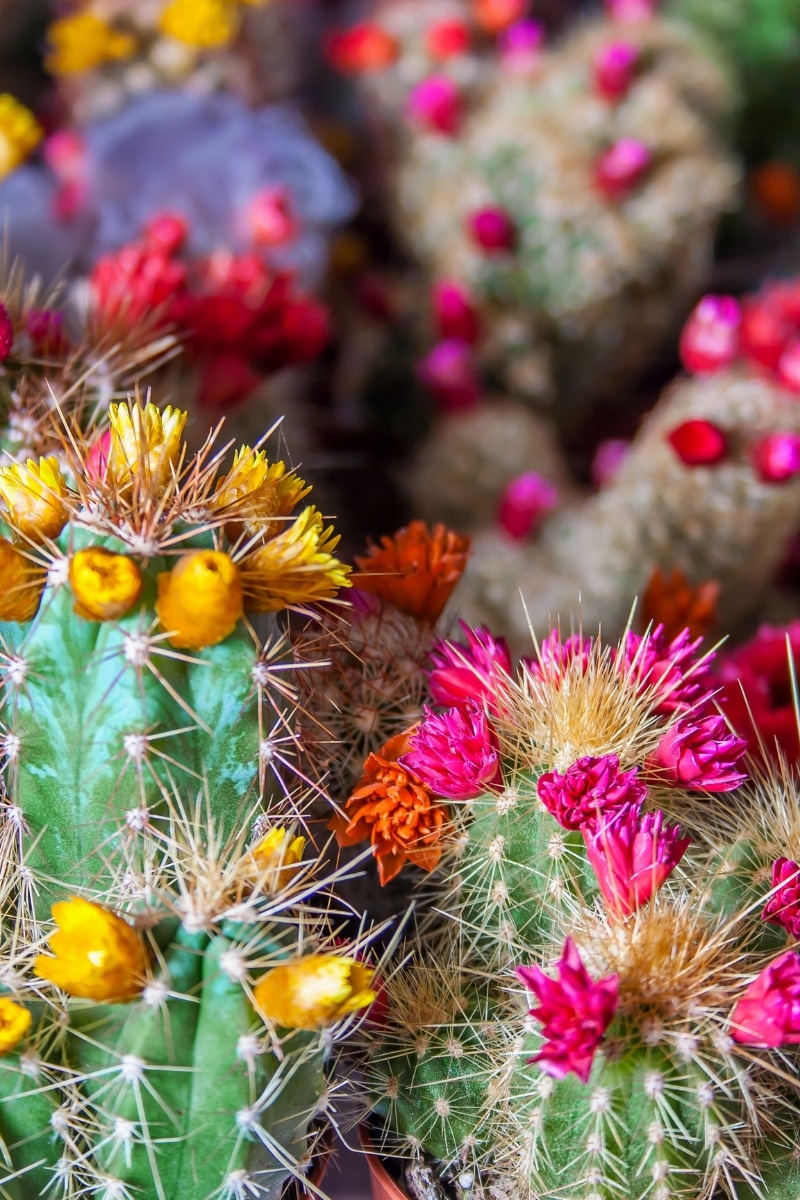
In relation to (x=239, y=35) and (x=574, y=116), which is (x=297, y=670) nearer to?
(x=574, y=116)

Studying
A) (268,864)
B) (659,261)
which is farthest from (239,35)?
(268,864)

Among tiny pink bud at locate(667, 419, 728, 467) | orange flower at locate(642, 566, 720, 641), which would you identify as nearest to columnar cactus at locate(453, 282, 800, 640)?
tiny pink bud at locate(667, 419, 728, 467)

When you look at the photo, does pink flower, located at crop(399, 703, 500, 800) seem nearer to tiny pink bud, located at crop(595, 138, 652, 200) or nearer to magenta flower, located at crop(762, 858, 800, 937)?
magenta flower, located at crop(762, 858, 800, 937)

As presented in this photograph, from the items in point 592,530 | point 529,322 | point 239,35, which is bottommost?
point 592,530

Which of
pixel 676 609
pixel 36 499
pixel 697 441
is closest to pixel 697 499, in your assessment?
pixel 697 441

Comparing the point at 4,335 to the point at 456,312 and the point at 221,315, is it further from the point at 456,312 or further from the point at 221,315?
the point at 456,312

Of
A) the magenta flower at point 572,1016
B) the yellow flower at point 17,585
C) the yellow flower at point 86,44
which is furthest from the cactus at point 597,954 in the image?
the yellow flower at point 86,44
